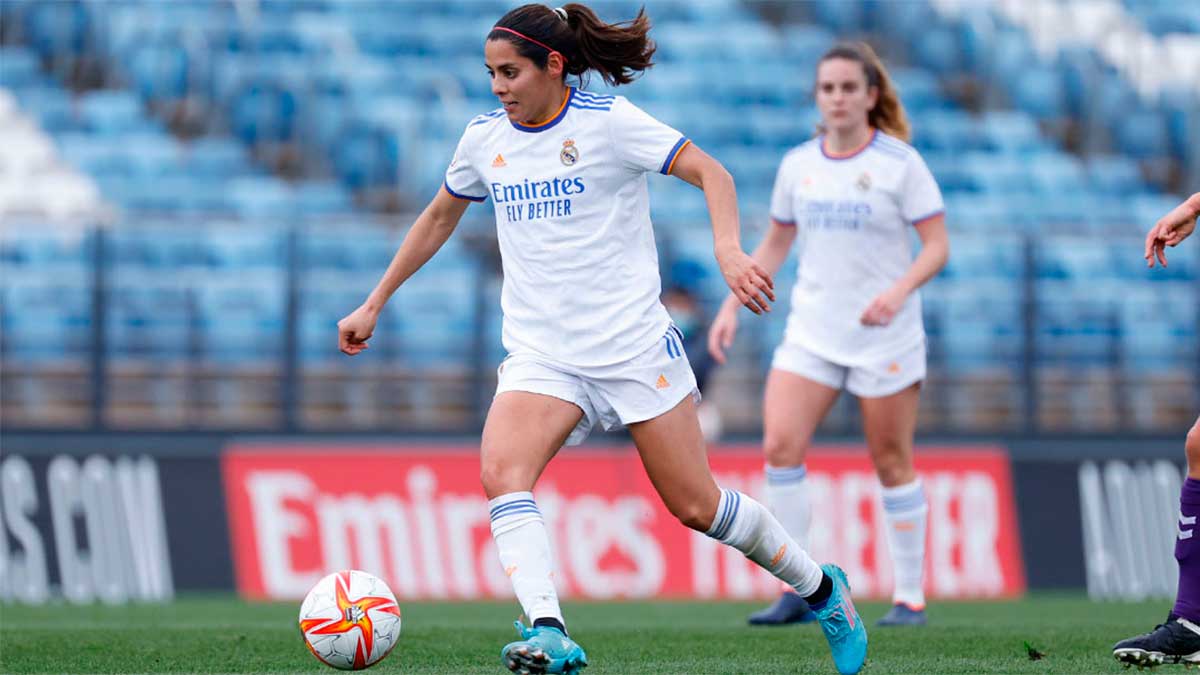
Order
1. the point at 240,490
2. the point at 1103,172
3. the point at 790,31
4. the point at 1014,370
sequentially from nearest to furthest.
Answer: the point at 240,490 → the point at 1014,370 → the point at 1103,172 → the point at 790,31

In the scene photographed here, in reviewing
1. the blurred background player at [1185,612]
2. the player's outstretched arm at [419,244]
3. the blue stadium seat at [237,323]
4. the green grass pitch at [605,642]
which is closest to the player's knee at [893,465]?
the green grass pitch at [605,642]

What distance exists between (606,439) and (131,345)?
3.15 meters

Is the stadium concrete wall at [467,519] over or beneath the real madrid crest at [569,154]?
beneath

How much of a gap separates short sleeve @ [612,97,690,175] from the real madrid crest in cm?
12

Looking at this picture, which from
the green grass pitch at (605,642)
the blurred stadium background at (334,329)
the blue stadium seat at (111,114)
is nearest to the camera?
the green grass pitch at (605,642)

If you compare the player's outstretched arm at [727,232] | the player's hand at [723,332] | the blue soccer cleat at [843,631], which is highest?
the player's outstretched arm at [727,232]

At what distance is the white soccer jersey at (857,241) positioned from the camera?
25.2ft

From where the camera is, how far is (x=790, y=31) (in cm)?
1862

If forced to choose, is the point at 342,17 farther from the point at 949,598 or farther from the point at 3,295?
the point at 949,598

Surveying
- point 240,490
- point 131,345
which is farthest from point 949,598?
point 131,345

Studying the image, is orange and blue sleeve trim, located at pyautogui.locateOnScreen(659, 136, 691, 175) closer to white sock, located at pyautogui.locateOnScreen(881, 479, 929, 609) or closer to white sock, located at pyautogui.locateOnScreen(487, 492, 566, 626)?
white sock, located at pyautogui.locateOnScreen(487, 492, 566, 626)

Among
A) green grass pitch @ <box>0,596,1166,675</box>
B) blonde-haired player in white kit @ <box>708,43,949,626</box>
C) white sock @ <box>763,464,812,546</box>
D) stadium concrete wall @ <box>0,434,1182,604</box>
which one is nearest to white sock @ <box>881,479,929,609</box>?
blonde-haired player in white kit @ <box>708,43,949,626</box>

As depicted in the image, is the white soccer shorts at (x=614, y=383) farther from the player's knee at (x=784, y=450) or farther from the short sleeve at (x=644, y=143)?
the player's knee at (x=784, y=450)

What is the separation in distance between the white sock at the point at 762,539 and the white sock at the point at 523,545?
0.60 m
